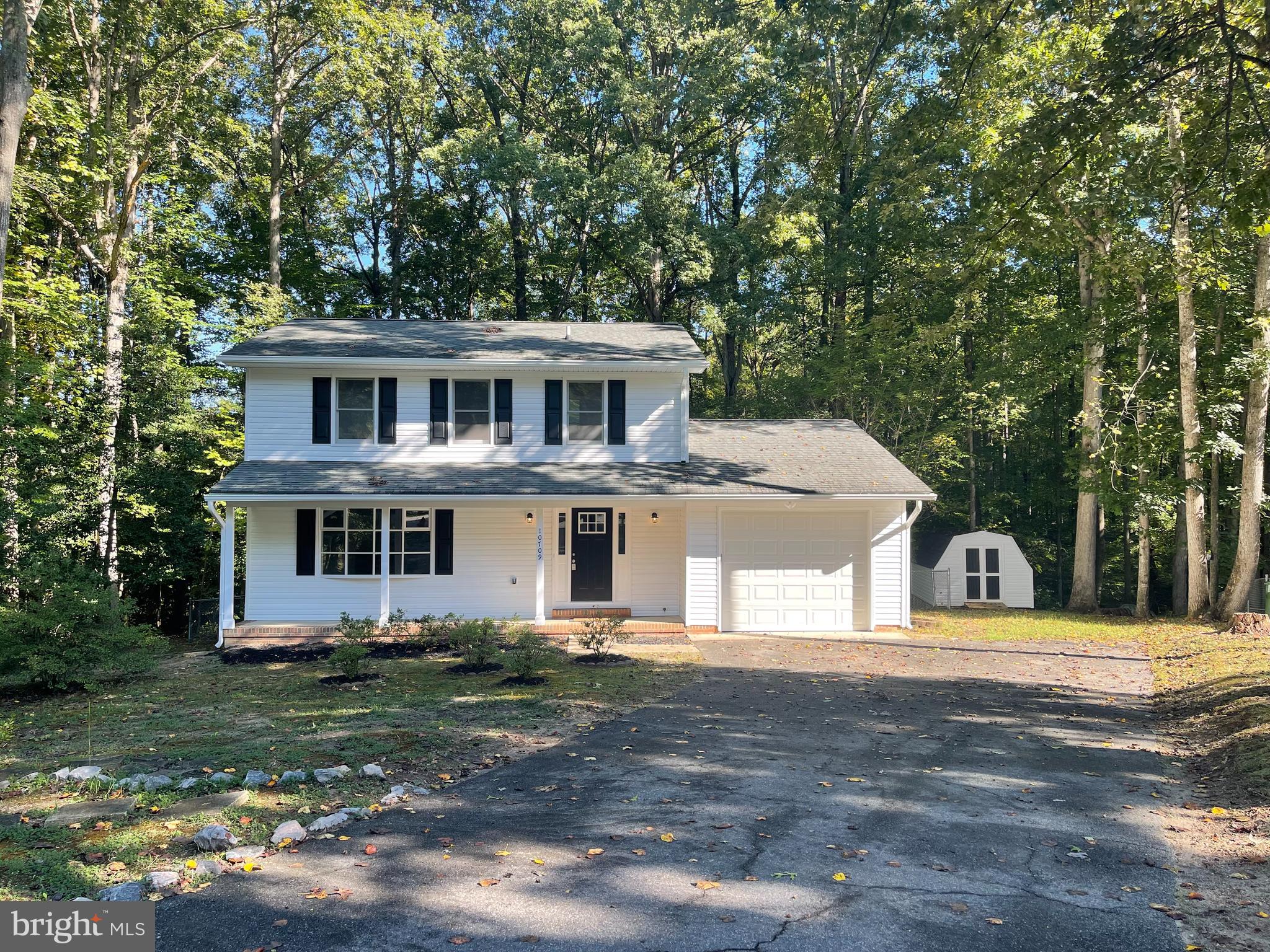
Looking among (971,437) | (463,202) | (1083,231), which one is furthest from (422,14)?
(971,437)

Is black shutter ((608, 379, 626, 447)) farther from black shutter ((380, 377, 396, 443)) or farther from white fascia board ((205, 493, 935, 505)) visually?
black shutter ((380, 377, 396, 443))

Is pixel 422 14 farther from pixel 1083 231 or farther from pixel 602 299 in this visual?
pixel 1083 231

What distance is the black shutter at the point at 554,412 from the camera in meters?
16.4

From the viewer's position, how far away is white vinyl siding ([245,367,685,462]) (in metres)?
15.7

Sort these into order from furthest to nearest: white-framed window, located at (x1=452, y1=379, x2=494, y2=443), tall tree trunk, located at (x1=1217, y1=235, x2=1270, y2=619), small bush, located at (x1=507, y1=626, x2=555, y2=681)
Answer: white-framed window, located at (x1=452, y1=379, x2=494, y2=443), tall tree trunk, located at (x1=1217, y1=235, x2=1270, y2=619), small bush, located at (x1=507, y1=626, x2=555, y2=681)

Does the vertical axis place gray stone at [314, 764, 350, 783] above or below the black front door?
below

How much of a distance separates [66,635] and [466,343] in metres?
9.26

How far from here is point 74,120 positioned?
16750 millimetres

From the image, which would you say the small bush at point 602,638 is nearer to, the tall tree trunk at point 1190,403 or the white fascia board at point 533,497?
the white fascia board at point 533,497

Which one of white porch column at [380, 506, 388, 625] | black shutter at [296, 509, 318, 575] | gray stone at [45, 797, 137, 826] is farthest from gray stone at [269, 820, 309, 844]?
black shutter at [296, 509, 318, 575]

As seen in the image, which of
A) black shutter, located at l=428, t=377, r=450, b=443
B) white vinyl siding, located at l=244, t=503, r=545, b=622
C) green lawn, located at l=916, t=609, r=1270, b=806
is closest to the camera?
green lawn, located at l=916, t=609, r=1270, b=806

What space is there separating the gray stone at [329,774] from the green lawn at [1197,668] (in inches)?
262

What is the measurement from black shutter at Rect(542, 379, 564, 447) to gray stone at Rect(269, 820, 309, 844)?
11.9 m

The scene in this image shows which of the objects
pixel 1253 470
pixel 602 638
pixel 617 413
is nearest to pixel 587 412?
pixel 617 413
